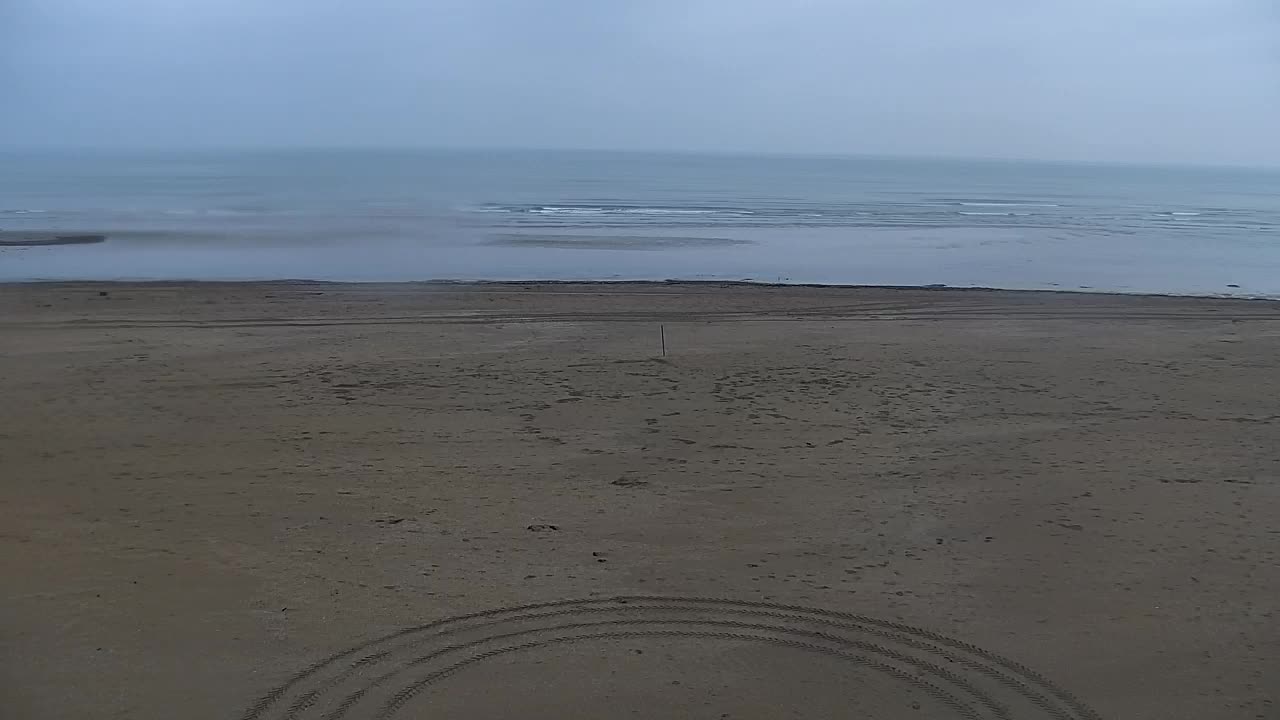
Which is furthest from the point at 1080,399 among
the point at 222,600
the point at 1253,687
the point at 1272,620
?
the point at 222,600

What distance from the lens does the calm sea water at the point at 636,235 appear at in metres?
24.1

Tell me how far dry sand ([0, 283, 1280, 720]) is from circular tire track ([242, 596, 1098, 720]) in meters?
0.02

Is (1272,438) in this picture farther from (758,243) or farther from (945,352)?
(758,243)

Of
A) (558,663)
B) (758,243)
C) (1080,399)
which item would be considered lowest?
(558,663)

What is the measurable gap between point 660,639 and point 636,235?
93.6ft

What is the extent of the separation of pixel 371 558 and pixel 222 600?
1017mm

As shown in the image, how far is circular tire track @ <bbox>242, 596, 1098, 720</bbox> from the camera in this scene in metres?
5.05

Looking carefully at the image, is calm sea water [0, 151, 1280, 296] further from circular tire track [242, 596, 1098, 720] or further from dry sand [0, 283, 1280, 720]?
circular tire track [242, 596, 1098, 720]

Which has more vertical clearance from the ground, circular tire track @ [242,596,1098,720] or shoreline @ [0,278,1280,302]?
shoreline @ [0,278,1280,302]

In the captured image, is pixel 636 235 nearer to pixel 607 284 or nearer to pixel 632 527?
pixel 607 284

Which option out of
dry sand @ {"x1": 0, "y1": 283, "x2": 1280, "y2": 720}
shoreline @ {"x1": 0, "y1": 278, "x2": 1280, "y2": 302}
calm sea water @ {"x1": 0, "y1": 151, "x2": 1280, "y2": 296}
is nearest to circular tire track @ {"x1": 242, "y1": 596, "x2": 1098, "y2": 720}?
dry sand @ {"x1": 0, "y1": 283, "x2": 1280, "y2": 720}

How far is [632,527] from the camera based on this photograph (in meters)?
7.52

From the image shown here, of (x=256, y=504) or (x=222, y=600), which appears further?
(x=256, y=504)

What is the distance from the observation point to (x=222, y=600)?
6.21 metres
